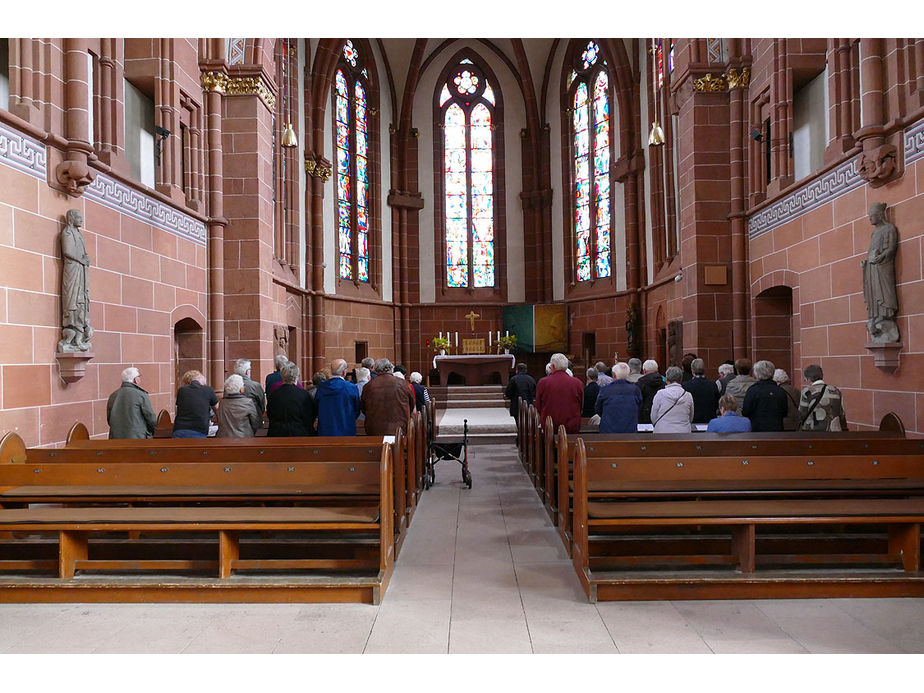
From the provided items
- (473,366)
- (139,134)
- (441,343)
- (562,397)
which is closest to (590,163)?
(441,343)

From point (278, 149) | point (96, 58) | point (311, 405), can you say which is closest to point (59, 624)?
point (311, 405)

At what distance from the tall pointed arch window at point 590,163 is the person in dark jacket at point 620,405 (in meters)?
12.7

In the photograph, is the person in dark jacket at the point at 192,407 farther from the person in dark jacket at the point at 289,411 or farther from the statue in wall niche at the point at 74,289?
the statue in wall niche at the point at 74,289

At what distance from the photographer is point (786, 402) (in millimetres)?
6918

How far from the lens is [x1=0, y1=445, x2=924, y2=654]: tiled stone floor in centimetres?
359

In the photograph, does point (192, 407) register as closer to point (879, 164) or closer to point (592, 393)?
point (592, 393)

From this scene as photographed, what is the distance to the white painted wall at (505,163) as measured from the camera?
2192 centimetres

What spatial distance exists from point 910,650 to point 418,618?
245 cm

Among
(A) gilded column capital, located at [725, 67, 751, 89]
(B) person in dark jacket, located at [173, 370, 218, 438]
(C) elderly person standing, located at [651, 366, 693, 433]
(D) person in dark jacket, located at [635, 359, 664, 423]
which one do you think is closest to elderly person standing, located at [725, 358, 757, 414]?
(D) person in dark jacket, located at [635, 359, 664, 423]

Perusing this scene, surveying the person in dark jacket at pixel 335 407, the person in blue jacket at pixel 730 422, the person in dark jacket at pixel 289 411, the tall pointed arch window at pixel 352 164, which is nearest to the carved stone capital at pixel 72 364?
the person in dark jacket at pixel 289 411

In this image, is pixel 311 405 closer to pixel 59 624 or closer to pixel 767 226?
pixel 59 624

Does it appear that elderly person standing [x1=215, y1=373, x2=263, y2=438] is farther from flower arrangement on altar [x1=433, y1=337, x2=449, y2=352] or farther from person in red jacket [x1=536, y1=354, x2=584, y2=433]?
flower arrangement on altar [x1=433, y1=337, x2=449, y2=352]

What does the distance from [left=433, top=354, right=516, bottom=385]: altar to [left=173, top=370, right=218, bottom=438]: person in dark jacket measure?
11.2 m

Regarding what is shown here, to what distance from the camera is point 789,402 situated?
7633 millimetres
